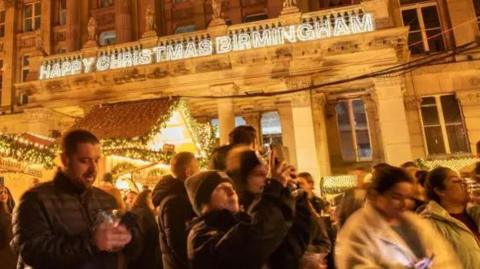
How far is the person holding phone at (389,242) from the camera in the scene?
84.8 inches

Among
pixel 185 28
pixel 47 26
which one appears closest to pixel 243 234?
pixel 185 28

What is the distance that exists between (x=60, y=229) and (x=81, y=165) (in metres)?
0.40

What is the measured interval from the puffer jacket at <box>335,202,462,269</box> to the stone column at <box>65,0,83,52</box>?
68.1 ft

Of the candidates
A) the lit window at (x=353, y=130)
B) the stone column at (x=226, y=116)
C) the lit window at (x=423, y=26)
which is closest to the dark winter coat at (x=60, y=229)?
the stone column at (x=226, y=116)

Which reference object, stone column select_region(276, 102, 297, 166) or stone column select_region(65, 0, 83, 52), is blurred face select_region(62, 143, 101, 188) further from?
stone column select_region(65, 0, 83, 52)

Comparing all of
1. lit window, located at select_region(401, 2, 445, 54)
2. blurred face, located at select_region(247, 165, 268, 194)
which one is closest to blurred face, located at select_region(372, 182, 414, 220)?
blurred face, located at select_region(247, 165, 268, 194)

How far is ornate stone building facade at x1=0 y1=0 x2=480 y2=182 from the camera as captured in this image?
42.3 ft

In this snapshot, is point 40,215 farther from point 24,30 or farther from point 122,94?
point 24,30

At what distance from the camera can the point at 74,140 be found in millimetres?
2492

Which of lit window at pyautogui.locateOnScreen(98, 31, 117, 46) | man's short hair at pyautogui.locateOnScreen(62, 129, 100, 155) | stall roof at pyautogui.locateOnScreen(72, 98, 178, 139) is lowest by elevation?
man's short hair at pyautogui.locateOnScreen(62, 129, 100, 155)

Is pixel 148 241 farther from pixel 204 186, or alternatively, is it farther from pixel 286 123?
pixel 286 123

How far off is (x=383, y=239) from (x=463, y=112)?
15.7 m

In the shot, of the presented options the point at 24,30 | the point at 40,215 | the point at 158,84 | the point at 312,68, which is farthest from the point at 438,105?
the point at 24,30

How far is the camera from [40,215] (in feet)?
7.39
